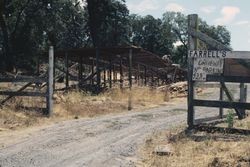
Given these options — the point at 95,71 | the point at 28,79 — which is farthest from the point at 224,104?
the point at 95,71

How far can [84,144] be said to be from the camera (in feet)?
35.6

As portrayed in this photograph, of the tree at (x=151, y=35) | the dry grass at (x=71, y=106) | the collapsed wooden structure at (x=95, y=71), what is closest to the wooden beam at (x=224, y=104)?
the dry grass at (x=71, y=106)

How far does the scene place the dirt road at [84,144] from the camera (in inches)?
360

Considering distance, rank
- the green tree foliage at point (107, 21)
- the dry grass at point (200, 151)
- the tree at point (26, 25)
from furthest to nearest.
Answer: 1. the green tree foliage at point (107, 21)
2. the tree at point (26, 25)
3. the dry grass at point (200, 151)

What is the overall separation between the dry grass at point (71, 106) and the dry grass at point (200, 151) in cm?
498

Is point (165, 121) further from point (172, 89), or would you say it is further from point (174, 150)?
point (172, 89)

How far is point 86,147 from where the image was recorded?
1048 cm

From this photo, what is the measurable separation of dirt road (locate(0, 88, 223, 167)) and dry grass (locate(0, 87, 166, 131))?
3.45ft

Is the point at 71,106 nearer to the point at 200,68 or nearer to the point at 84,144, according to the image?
the point at 84,144

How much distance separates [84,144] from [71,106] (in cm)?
698

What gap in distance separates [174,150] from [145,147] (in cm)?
91

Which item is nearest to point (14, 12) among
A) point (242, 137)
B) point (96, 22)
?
point (96, 22)

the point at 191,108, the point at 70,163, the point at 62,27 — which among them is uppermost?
the point at 62,27

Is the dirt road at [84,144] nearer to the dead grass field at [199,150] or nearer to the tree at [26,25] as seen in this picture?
the dead grass field at [199,150]
